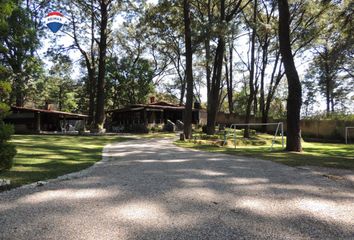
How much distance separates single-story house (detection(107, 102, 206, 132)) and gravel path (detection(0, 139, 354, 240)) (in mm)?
23945

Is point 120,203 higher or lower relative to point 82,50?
lower

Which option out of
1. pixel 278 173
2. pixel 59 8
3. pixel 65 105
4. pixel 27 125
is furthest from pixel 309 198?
pixel 65 105

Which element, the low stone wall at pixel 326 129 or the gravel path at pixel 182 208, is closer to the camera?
the gravel path at pixel 182 208

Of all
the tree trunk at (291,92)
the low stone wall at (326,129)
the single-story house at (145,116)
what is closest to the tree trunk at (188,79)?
the tree trunk at (291,92)

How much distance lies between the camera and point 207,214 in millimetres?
4266

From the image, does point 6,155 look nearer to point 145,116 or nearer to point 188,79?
point 188,79

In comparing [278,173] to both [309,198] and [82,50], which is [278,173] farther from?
[82,50]

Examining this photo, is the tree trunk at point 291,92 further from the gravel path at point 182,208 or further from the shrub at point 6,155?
the shrub at point 6,155

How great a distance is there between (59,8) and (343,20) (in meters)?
26.7

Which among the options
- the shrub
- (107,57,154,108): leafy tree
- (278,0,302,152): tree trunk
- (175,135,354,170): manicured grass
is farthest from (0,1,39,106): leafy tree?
(107,57,154,108): leafy tree

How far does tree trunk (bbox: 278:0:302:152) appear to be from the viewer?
42.1 ft

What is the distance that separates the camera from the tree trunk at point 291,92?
12.8m

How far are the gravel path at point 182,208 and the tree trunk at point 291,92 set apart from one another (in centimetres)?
609

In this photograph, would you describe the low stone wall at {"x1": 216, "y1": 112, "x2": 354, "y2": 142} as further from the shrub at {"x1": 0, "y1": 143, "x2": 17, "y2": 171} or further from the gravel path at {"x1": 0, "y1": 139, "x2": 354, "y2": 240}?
the shrub at {"x1": 0, "y1": 143, "x2": 17, "y2": 171}
